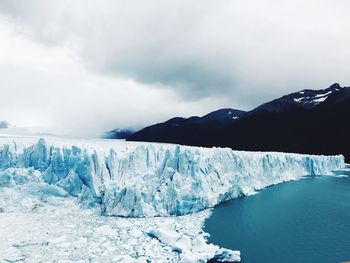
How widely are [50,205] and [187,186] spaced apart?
6988 mm

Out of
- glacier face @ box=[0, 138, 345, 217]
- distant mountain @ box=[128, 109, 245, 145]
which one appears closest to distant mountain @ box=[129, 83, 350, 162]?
distant mountain @ box=[128, 109, 245, 145]

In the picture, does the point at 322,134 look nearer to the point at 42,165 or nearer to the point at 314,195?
the point at 314,195

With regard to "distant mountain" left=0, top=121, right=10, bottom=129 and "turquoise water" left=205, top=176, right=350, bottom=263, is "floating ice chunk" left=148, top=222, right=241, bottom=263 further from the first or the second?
"distant mountain" left=0, top=121, right=10, bottom=129

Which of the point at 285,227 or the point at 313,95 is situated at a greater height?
the point at 313,95

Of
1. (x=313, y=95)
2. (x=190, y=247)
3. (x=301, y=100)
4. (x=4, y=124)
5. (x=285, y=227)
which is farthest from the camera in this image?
(x=4, y=124)

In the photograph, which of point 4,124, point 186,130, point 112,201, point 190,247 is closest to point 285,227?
point 190,247

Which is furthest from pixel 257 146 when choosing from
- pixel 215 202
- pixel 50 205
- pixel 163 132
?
pixel 50 205

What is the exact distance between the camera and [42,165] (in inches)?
687

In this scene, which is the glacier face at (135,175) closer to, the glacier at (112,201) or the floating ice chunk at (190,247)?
the glacier at (112,201)

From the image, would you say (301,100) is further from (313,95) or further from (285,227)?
(285,227)

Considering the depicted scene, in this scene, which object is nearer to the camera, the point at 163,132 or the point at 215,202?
the point at 215,202

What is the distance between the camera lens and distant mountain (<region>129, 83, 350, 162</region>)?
66.2 m

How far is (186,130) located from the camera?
299 ft

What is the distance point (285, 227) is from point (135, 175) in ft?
28.2
